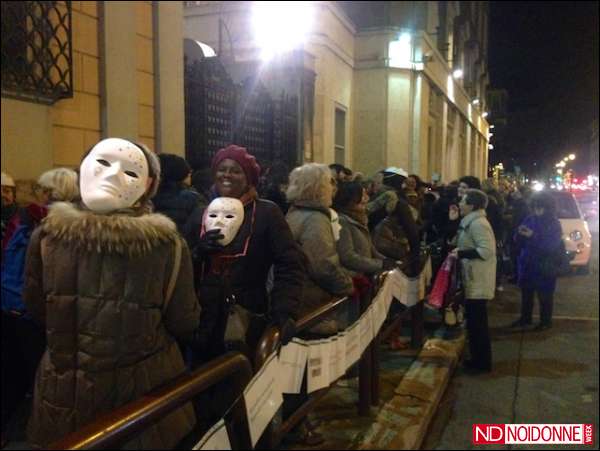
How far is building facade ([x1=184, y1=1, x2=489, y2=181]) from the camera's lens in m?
10.8

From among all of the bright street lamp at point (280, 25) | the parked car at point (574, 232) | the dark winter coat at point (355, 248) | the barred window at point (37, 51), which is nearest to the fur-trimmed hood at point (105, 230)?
the dark winter coat at point (355, 248)

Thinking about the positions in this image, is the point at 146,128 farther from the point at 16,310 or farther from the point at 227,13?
the point at 227,13

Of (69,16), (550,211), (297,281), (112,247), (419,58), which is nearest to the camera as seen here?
(112,247)

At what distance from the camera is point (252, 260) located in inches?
119

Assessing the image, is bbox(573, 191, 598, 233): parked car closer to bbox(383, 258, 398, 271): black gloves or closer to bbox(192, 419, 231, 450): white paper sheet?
bbox(383, 258, 398, 271): black gloves

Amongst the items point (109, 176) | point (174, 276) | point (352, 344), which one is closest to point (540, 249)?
point (352, 344)

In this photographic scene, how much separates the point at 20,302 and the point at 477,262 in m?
4.06

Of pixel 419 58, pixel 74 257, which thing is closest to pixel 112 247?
pixel 74 257

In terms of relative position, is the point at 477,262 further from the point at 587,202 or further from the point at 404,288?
the point at 587,202

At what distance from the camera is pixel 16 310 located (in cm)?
404

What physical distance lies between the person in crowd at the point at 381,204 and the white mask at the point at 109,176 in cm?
405

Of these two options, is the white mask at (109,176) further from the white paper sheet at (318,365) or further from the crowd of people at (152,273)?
the white paper sheet at (318,365)

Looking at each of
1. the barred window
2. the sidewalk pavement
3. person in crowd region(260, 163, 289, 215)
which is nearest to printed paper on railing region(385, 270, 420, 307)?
the sidewalk pavement

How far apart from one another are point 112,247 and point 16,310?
7.62 feet
